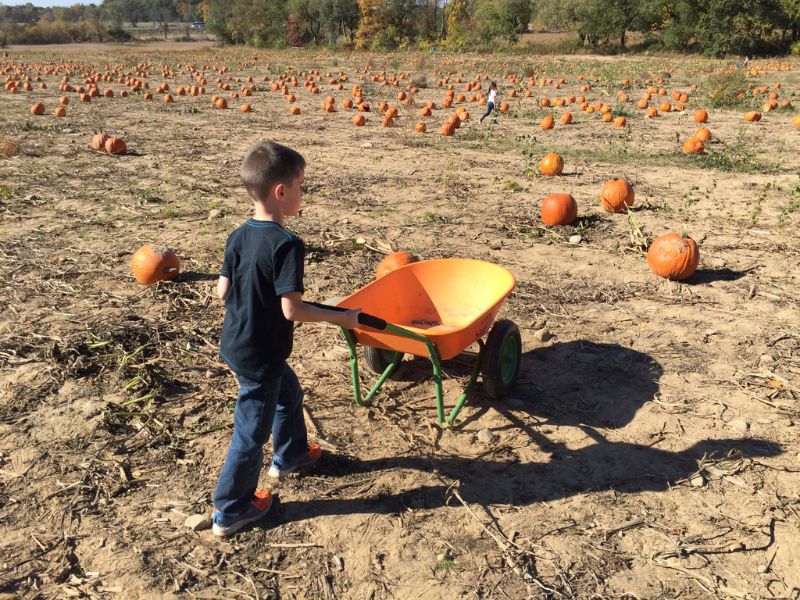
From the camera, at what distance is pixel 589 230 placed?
7.27 m

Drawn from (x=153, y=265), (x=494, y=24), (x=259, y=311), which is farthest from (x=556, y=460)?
(x=494, y=24)

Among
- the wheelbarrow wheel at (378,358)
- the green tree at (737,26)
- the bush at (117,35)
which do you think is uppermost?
the bush at (117,35)

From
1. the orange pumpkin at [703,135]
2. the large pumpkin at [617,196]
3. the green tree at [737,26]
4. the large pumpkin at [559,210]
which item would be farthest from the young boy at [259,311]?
the green tree at [737,26]

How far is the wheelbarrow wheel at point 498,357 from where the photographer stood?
391 cm

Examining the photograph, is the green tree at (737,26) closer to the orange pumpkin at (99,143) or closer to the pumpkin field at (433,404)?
the pumpkin field at (433,404)

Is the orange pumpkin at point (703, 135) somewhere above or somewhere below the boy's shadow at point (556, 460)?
above

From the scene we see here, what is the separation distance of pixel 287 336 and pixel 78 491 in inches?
60.1

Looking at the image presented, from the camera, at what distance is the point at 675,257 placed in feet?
18.7

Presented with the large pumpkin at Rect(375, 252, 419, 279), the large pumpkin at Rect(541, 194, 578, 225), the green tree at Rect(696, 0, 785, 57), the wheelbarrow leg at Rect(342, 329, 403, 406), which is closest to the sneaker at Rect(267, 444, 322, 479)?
the wheelbarrow leg at Rect(342, 329, 403, 406)

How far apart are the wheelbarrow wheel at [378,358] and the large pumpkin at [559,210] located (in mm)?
3699

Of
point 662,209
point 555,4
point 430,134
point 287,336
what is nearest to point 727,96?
point 430,134

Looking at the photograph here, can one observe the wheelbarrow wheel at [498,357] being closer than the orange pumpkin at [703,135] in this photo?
Yes

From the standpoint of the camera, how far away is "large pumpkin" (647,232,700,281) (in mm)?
5684

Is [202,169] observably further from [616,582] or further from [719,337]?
[616,582]
